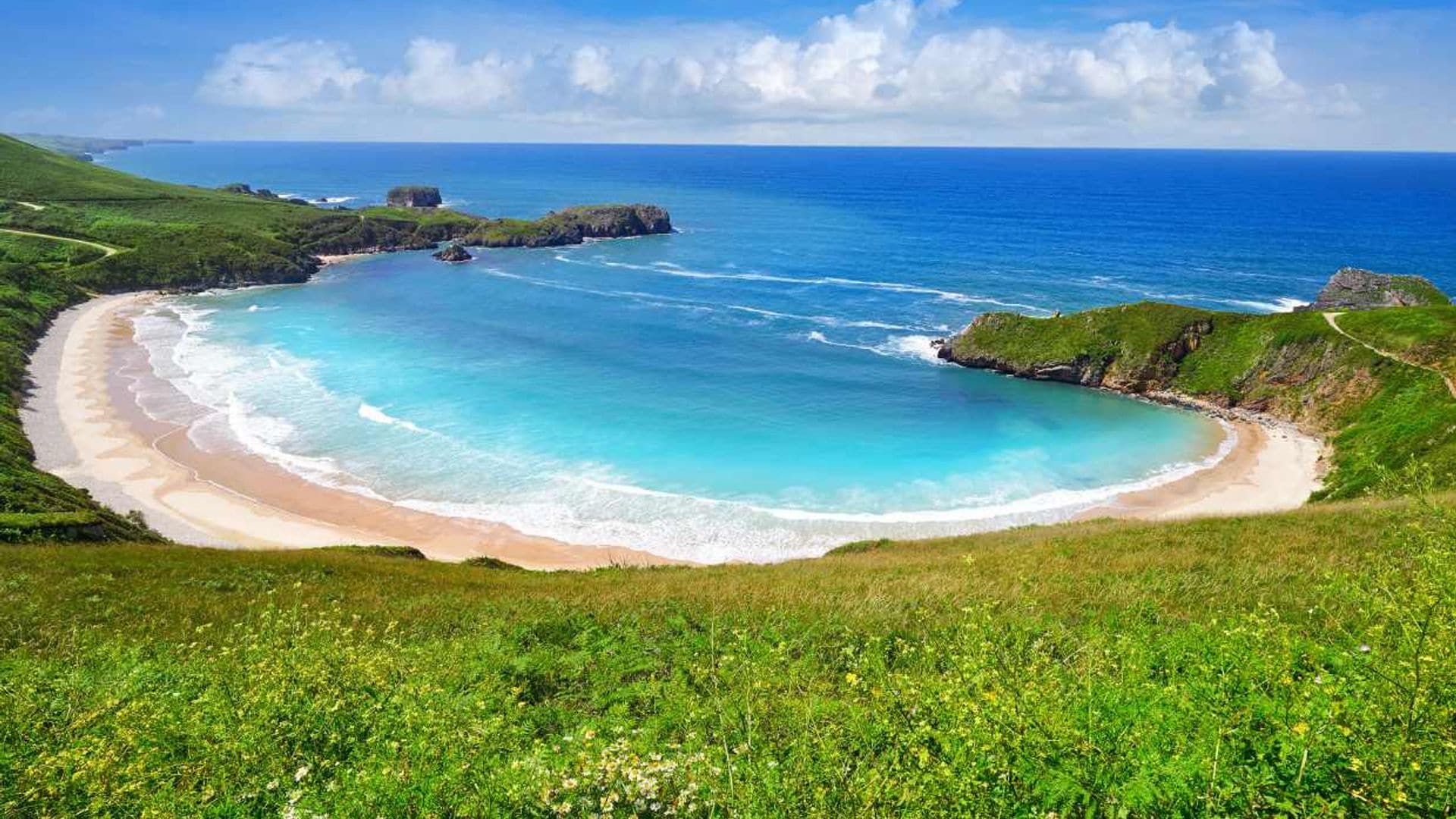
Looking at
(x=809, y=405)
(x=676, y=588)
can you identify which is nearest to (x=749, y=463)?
(x=809, y=405)

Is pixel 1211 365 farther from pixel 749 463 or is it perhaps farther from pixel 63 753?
pixel 63 753

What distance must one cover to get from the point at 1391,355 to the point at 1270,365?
341 inches

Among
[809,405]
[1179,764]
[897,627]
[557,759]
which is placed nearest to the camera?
[1179,764]

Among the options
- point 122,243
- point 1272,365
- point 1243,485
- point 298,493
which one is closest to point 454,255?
point 122,243

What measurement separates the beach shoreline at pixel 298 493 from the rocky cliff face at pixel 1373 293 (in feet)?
103

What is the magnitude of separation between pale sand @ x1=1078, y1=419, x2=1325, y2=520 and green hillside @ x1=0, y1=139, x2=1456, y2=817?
17682 millimetres

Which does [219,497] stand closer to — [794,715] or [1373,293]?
[794,715]

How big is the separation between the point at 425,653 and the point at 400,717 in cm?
483

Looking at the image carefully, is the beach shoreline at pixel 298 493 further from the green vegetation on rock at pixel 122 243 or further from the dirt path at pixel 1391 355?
the dirt path at pixel 1391 355

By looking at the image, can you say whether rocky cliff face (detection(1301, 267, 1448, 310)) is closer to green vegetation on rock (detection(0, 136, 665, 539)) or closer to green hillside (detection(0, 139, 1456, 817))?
green hillside (detection(0, 139, 1456, 817))

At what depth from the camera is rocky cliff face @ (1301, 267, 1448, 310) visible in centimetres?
7788

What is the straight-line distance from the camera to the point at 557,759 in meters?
7.86

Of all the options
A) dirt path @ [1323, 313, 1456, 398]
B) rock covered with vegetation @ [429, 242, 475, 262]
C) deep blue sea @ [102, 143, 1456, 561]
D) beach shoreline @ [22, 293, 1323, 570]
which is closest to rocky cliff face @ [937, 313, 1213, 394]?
deep blue sea @ [102, 143, 1456, 561]

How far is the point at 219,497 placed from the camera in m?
49.4
